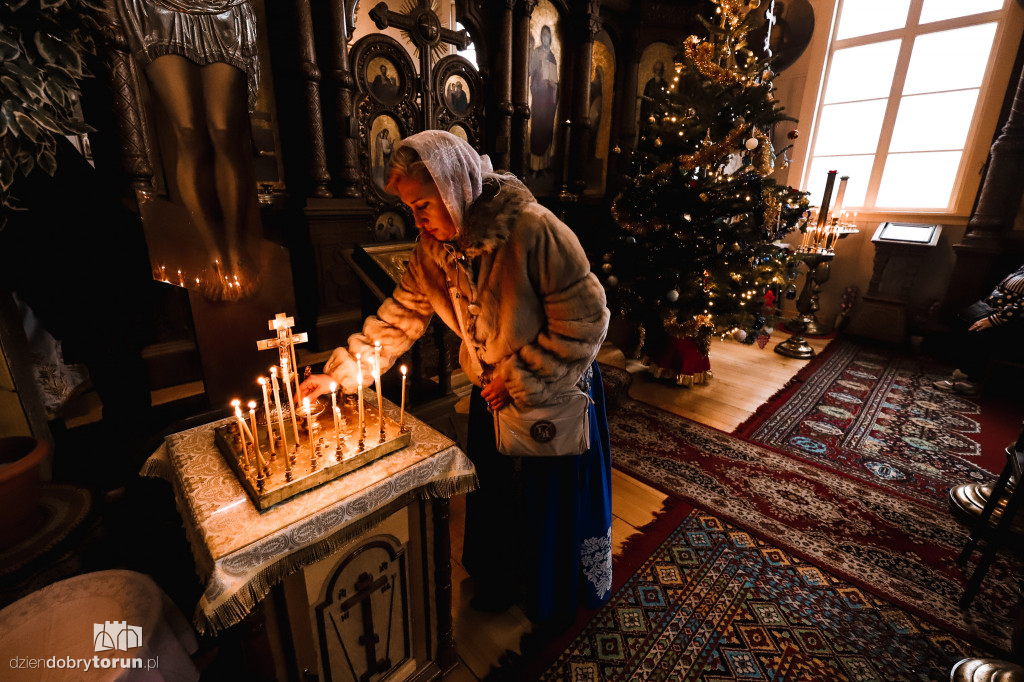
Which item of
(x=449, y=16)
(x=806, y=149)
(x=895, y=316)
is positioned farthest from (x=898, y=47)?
(x=449, y=16)

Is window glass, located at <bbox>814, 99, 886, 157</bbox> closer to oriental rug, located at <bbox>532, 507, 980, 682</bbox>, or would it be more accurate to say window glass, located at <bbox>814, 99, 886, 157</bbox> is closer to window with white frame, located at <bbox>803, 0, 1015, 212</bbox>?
window with white frame, located at <bbox>803, 0, 1015, 212</bbox>

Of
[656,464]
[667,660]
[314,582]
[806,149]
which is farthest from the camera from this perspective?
[806,149]

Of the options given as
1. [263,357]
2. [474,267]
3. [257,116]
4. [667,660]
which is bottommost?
[667,660]

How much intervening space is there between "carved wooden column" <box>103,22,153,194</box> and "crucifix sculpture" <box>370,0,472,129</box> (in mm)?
1899

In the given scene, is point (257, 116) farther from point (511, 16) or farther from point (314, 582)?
point (314, 582)

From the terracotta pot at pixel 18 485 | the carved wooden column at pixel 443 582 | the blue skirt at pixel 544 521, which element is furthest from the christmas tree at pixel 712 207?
the terracotta pot at pixel 18 485

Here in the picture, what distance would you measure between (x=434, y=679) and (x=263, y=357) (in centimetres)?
146

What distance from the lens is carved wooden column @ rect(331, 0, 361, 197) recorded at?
3.34 m

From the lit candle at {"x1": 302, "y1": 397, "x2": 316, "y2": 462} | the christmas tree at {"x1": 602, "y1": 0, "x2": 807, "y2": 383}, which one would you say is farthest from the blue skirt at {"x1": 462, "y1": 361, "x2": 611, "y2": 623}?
the christmas tree at {"x1": 602, "y1": 0, "x2": 807, "y2": 383}

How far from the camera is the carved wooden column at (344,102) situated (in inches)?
131

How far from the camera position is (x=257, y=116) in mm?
3451

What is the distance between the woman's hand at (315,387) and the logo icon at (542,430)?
2.15 feet

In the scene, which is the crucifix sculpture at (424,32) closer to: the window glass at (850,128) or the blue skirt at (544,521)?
the blue skirt at (544,521)

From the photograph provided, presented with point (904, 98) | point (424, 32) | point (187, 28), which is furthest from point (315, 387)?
point (904, 98)
